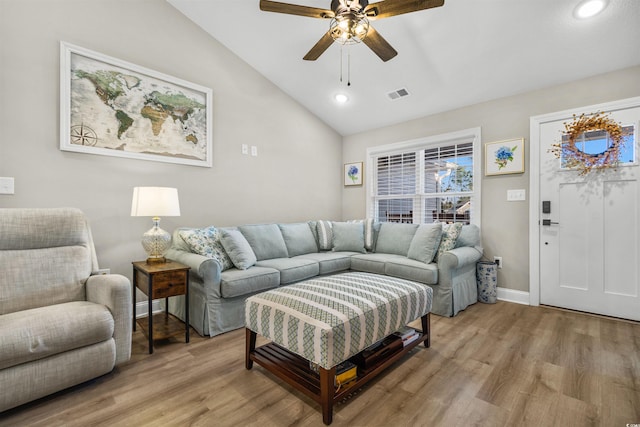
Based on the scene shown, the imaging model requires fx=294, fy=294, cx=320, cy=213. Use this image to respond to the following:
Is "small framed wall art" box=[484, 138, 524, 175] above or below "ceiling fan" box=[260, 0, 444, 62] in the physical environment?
below

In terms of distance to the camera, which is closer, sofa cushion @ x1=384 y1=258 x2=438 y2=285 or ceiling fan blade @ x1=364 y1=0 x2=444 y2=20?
ceiling fan blade @ x1=364 y1=0 x2=444 y2=20

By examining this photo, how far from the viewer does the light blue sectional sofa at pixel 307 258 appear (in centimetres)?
252

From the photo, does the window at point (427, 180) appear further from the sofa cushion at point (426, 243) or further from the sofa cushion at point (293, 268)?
the sofa cushion at point (293, 268)

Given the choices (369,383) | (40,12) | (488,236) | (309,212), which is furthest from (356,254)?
(40,12)

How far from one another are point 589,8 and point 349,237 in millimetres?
3053

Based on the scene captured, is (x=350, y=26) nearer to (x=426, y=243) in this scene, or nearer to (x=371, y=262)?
(x=426, y=243)

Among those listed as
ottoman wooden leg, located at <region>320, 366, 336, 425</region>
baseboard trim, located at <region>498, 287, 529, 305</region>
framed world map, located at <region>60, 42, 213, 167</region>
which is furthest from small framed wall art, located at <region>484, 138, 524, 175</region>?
framed world map, located at <region>60, 42, 213, 167</region>

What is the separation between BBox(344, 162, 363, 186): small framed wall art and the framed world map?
7.76 ft

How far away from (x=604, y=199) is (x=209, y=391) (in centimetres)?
378

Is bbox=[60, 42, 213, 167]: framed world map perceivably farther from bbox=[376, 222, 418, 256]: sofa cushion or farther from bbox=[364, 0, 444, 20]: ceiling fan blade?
bbox=[376, 222, 418, 256]: sofa cushion

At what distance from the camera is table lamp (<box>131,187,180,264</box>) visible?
2434 mm

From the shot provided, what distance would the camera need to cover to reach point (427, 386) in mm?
1769

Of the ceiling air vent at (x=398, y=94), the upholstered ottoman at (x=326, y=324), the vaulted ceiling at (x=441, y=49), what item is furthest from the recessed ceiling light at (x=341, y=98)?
the upholstered ottoman at (x=326, y=324)

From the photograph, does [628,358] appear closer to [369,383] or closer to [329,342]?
[369,383]
